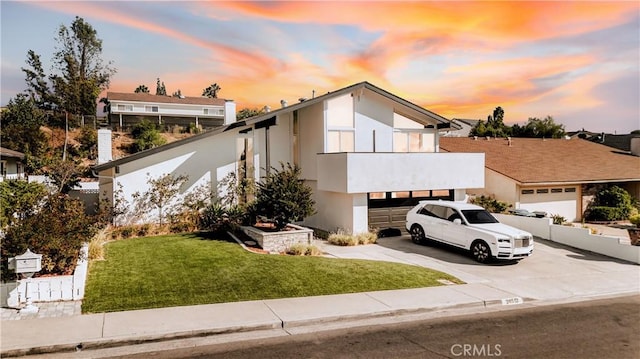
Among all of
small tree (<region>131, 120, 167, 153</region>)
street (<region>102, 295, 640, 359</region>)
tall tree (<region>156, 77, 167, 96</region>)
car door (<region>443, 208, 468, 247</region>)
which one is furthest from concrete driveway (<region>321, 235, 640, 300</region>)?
tall tree (<region>156, 77, 167, 96</region>)

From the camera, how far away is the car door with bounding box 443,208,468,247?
15.6 m

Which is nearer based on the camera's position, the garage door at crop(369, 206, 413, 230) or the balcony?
the balcony

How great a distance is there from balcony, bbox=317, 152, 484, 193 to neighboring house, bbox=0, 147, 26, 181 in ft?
65.5

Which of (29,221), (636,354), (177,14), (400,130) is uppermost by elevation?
(177,14)

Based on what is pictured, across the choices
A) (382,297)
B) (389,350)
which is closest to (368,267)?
(382,297)

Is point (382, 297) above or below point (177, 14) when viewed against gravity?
below

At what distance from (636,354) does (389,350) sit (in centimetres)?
421

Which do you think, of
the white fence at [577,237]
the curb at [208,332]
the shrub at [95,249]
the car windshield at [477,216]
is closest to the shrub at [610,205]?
the white fence at [577,237]

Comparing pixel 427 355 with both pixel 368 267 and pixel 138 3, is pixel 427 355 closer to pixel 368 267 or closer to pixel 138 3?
pixel 368 267

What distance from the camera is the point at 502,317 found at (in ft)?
32.2

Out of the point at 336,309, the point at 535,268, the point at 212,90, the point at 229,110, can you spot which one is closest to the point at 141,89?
the point at 212,90

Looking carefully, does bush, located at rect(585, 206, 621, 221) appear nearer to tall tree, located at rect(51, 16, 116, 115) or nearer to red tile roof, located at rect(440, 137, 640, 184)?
red tile roof, located at rect(440, 137, 640, 184)

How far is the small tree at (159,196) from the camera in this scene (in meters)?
18.7

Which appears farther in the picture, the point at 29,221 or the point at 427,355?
the point at 29,221
